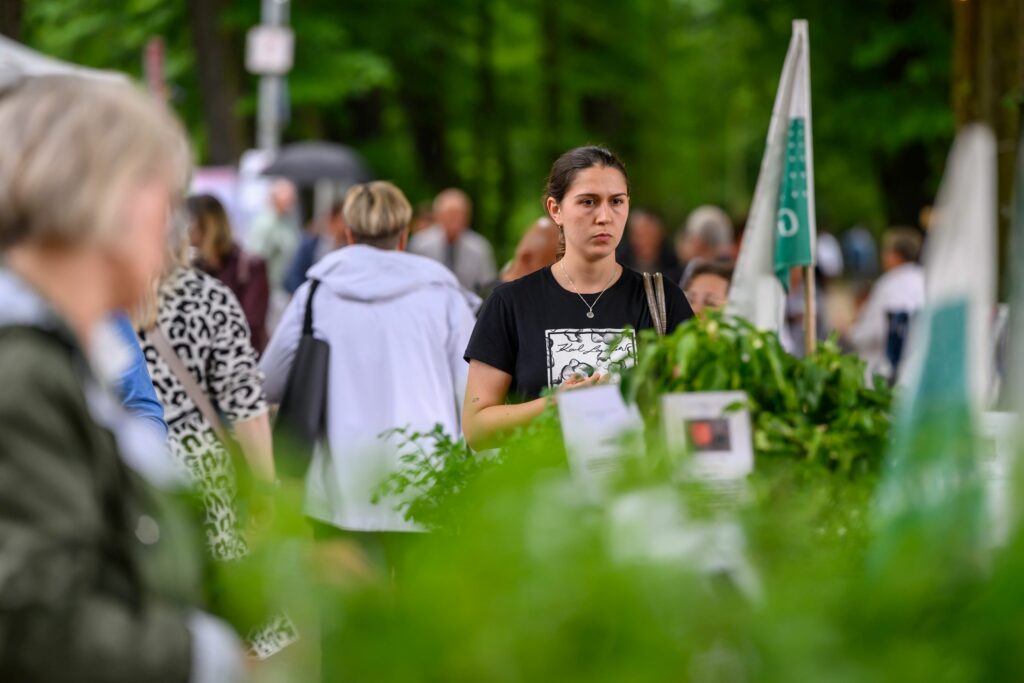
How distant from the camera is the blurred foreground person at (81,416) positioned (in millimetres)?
1713

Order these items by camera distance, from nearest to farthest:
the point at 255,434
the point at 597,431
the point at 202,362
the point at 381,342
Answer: the point at 597,431
the point at 202,362
the point at 255,434
the point at 381,342

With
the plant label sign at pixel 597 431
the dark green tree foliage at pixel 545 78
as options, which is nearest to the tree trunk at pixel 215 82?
the dark green tree foliage at pixel 545 78

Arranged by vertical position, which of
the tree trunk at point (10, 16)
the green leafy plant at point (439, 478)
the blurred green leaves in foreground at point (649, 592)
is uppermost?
the tree trunk at point (10, 16)

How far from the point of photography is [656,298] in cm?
471

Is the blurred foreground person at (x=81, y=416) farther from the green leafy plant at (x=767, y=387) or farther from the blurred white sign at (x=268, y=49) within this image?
the blurred white sign at (x=268, y=49)

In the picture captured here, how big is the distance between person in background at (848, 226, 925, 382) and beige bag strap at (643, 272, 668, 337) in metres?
7.42

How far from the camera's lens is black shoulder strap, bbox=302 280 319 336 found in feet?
20.8

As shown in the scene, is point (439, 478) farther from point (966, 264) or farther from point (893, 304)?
point (893, 304)

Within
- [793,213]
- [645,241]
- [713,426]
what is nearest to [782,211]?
[793,213]

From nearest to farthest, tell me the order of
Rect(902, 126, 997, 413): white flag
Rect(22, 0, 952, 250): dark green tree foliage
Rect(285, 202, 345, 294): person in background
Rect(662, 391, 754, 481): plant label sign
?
1. Rect(902, 126, 997, 413): white flag
2. Rect(662, 391, 754, 481): plant label sign
3. Rect(285, 202, 345, 294): person in background
4. Rect(22, 0, 952, 250): dark green tree foliage

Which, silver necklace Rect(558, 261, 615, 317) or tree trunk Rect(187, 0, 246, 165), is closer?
silver necklace Rect(558, 261, 615, 317)

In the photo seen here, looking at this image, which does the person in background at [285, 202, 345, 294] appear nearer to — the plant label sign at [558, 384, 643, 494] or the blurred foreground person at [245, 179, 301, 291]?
the blurred foreground person at [245, 179, 301, 291]

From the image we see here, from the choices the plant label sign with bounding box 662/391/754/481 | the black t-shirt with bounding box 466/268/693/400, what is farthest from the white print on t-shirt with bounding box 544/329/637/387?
the plant label sign with bounding box 662/391/754/481

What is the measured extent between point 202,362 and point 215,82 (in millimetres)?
15529
